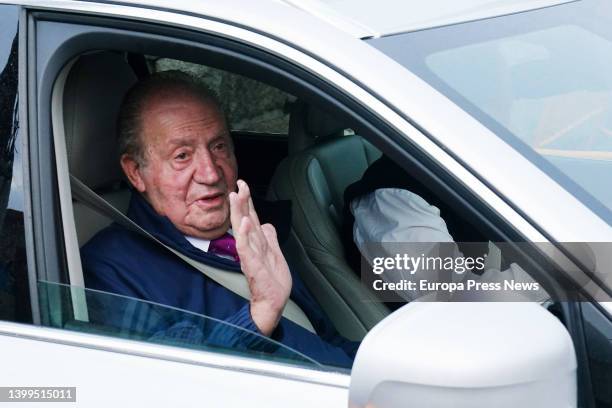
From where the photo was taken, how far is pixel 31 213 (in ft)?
6.51

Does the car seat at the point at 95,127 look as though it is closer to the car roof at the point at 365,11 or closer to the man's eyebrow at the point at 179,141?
the man's eyebrow at the point at 179,141

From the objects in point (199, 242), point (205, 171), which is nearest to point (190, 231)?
point (199, 242)

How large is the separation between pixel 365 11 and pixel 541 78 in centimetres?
35

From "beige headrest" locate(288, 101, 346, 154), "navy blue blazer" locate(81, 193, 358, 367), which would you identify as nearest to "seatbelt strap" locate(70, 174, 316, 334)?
"navy blue blazer" locate(81, 193, 358, 367)

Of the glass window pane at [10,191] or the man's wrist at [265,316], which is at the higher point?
the glass window pane at [10,191]

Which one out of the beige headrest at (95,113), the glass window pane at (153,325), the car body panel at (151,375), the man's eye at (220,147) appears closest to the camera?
the car body panel at (151,375)

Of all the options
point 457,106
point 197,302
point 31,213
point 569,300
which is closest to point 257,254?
point 197,302

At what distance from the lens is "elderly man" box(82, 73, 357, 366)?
7.29 ft

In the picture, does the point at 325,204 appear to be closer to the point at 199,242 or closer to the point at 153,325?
the point at 199,242

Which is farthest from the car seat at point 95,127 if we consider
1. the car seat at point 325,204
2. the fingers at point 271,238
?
the car seat at point 325,204

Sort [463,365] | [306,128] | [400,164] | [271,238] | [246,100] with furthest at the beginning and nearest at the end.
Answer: [246,100], [306,128], [271,238], [400,164], [463,365]

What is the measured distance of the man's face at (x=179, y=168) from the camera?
102 inches

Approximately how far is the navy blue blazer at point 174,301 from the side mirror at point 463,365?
42 cm

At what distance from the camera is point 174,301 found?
7.59 feet
